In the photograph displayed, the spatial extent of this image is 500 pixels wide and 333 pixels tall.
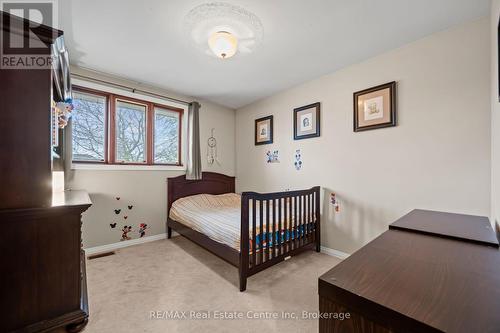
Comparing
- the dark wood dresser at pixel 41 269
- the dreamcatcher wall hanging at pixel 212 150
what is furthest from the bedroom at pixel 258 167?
the dreamcatcher wall hanging at pixel 212 150

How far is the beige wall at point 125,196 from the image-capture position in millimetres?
2604

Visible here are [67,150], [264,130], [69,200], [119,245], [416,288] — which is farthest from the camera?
[264,130]

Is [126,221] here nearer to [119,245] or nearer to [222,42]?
[119,245]

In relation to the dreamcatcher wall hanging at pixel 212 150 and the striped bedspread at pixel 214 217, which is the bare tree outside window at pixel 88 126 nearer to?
the striped bedspread at pixel 214 217

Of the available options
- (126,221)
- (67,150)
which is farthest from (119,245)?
(67,150)

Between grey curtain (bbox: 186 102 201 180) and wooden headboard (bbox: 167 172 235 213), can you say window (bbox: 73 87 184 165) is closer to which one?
grey curtain (bbox: 186 102 201 180)

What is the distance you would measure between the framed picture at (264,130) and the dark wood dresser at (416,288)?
8.45ft

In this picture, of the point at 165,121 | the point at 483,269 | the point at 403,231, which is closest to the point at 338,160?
the point at 403,231

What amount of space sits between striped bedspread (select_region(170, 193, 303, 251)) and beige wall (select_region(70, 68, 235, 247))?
0.31m

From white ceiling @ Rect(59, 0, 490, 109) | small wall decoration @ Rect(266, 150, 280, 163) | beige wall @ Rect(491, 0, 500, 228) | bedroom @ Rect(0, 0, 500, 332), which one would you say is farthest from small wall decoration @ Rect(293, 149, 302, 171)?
beige wall @ Rect(491, 0, 500, 228)

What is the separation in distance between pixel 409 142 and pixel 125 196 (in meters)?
3.44

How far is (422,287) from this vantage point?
0.64 metres

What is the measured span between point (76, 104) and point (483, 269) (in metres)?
3.65

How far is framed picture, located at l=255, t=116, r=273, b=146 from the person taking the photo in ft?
11.2
